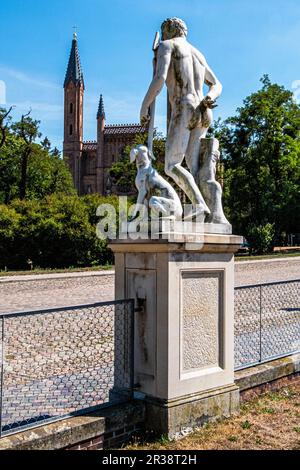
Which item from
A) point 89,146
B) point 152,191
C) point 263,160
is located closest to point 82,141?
point 89,146

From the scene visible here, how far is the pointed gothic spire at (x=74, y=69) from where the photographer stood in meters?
94.1

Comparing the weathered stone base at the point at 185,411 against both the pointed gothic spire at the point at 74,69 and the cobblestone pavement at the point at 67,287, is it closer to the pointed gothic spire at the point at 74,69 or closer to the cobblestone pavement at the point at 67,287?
the cobblestone pavement at the point at 67,287

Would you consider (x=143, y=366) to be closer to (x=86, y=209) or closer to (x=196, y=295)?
(x=196, y=295)

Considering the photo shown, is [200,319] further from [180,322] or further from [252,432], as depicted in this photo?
Answer: [252,432]

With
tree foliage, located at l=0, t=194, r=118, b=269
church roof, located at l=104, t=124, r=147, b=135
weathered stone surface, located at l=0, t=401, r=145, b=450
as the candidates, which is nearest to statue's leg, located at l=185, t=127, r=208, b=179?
weathered stone surface, located at l=0, t=401, r=145, b=450

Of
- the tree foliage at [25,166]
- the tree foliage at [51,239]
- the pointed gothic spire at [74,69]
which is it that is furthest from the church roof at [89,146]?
the tree foliage at [51,239]

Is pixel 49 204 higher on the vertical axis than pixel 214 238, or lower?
higher

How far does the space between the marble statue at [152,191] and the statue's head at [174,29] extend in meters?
1.19

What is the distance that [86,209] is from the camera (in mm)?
25516

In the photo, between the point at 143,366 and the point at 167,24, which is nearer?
the point at 143,366

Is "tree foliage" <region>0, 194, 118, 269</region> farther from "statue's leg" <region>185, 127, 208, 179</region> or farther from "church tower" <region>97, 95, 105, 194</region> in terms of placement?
"church tower" <region>97, 95, 105, 194</region>
